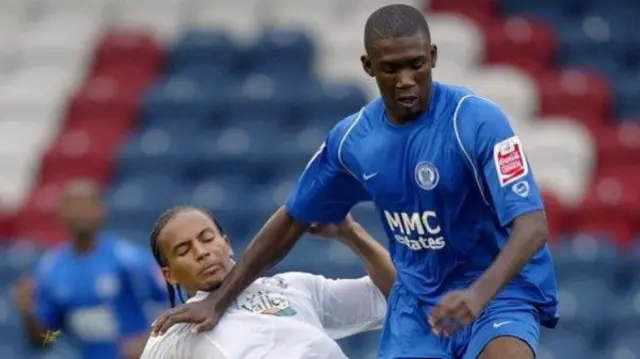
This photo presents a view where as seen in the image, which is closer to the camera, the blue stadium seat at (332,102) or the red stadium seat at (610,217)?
the red stadium seat at (610,217)

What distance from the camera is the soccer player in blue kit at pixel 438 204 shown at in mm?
4730

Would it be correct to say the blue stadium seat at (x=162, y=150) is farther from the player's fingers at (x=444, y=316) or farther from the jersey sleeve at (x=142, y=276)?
the player's fingers at (x=444, y=316)

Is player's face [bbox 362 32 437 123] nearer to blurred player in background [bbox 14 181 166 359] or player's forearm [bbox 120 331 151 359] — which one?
player's forearm [bbox 120 331 151 359]

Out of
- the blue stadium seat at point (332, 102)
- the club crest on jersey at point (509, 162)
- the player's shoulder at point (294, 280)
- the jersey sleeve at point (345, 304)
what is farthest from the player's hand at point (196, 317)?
the blue stadium seat at point (332, 102)

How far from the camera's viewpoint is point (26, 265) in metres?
10.1

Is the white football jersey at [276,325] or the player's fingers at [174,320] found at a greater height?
the player's fingers at [174,320]

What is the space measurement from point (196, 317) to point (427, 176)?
0.84m

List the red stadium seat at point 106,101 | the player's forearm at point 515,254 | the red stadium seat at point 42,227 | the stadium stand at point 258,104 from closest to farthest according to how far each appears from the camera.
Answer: the player's forearm at point 515,254
the stadium stand at point 258,104
the red stadium seat at point 42,227
the red stadium seat at point 106,101

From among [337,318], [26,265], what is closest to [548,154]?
[26,265]

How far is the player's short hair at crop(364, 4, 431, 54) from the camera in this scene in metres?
4.78

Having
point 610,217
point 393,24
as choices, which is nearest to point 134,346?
point 610,217

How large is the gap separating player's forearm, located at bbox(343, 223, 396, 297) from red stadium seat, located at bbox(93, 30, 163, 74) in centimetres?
617

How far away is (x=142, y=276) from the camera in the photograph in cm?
838

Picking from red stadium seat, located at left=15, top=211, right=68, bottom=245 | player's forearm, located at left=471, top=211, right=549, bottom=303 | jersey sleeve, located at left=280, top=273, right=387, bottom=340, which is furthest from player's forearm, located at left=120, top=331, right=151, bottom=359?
player's forearm, located at left=471, top=211, right=549, bottom=303
